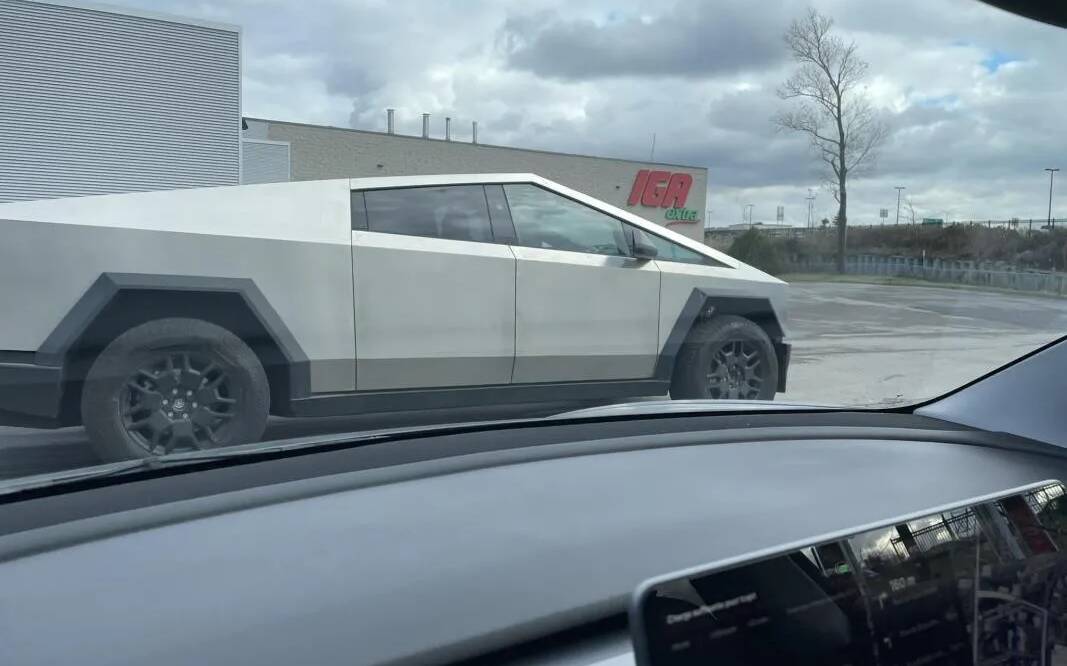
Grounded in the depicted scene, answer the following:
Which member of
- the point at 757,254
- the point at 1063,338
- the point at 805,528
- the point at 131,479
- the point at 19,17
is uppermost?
the point at 19,17

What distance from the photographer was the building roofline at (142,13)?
283 centimetres

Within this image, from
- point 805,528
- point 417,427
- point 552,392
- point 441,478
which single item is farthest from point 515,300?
point 805,528

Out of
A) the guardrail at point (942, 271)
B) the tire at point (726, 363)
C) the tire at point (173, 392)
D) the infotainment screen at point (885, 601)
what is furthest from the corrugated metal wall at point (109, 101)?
the guardrail at point (942, 271)

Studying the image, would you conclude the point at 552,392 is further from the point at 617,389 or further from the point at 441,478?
the point at 441,478

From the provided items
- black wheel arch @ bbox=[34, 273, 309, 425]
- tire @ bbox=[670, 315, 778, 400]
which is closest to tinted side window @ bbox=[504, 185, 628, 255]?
tire @ bbox=[670, 315, 778, 400]

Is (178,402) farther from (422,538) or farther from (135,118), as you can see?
(422,538)

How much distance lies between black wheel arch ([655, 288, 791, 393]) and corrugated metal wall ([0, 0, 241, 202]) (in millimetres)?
2033

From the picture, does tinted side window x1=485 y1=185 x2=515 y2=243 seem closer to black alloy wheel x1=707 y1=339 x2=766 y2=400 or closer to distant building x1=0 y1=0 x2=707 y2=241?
distant building x1=0 y1=0 x2=707 y2=241

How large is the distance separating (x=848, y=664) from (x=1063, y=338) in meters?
2.53

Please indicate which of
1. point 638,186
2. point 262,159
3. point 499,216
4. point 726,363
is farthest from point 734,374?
point 262,159

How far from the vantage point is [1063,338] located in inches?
140

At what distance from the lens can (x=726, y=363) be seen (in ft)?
14.4

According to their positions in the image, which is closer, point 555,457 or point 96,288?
point 555,457

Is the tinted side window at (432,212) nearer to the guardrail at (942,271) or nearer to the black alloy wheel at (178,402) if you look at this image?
the black alloy wheel at (178,402)
